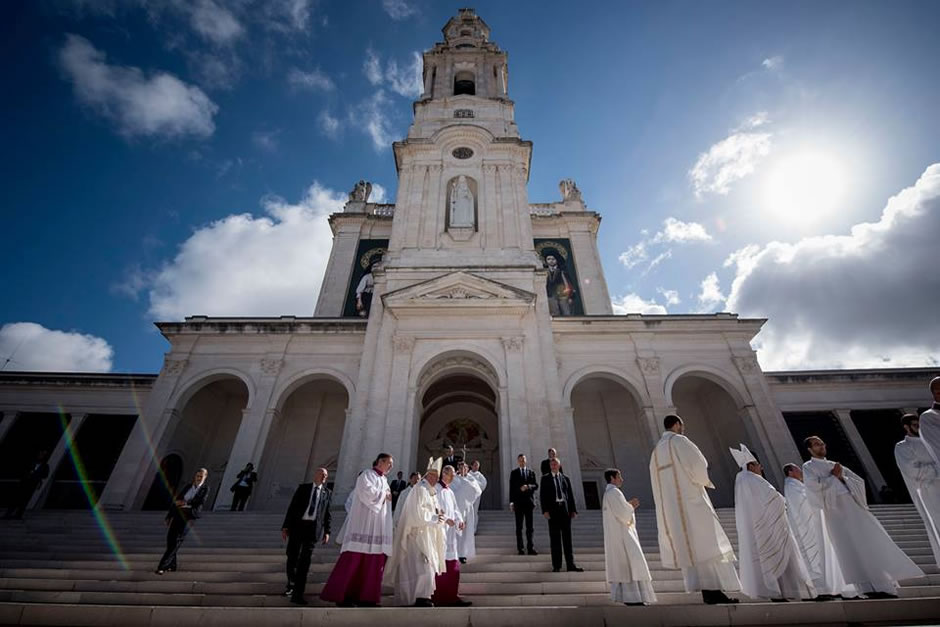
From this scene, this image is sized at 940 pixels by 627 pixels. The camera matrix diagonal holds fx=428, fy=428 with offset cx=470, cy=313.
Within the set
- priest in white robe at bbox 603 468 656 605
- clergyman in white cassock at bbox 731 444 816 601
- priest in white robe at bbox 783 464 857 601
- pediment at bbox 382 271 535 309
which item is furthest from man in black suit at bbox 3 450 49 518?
priest in white robe at bbox 783 464 857 601

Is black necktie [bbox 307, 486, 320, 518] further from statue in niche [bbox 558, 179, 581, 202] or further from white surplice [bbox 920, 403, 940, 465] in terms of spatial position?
statue in niche [bbox 558, 179, 581, 202]

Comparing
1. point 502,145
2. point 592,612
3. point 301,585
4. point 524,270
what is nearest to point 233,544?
point 301,585

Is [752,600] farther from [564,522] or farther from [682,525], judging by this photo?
[564,522]

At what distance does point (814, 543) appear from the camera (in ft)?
20.1

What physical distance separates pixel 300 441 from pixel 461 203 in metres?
12.7

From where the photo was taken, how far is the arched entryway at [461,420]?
17.8 metres

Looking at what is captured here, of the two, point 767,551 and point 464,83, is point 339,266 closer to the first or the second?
point 464,83

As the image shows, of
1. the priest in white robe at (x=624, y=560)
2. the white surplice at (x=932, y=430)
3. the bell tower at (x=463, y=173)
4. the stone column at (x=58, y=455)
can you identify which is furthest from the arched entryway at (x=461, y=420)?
the stone column at (x=58, y=455)

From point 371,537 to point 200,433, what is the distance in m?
16.1

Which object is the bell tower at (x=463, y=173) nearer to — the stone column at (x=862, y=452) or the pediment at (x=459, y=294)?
the pediment at (x=459, y=294)

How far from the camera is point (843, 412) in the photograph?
16844 millimetres

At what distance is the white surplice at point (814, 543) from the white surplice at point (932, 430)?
4.81 feet

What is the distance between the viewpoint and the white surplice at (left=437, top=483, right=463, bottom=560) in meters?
5.79

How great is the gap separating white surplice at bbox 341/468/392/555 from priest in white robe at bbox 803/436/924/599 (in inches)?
219
